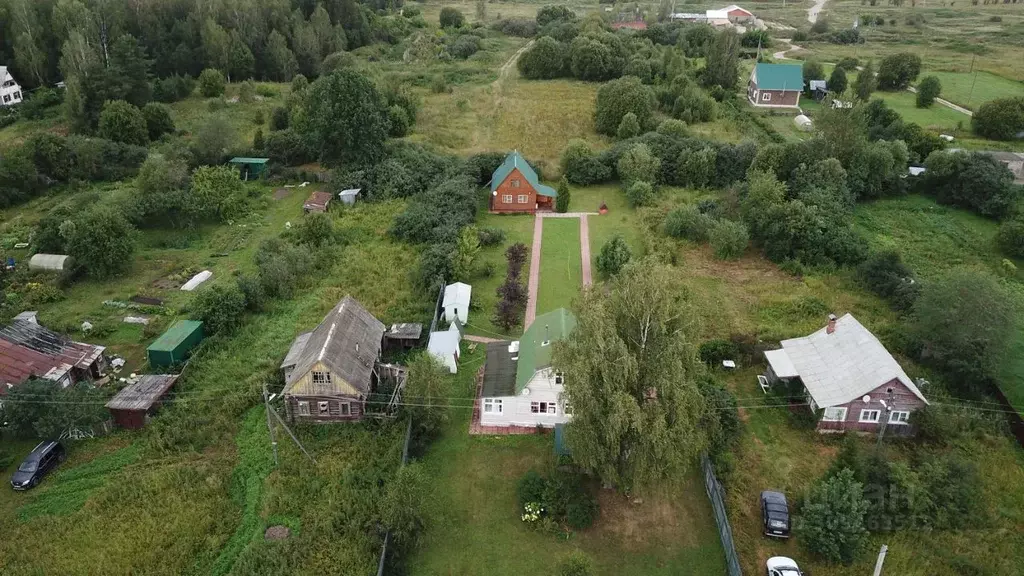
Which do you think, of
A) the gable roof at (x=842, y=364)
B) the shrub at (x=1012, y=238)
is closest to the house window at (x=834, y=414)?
the gable roof at (x=842, y=364)

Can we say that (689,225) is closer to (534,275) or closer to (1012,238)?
(534,275)

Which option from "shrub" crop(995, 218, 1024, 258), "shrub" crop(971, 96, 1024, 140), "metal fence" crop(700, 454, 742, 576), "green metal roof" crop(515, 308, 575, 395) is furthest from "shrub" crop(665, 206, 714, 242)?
"shrub" crop(971, 96, 1024, 140)

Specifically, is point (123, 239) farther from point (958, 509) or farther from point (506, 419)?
point (958, 509)

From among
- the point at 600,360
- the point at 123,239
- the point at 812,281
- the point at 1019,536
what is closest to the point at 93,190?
the point at 123,239

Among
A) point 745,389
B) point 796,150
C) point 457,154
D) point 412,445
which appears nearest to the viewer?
point 412,445

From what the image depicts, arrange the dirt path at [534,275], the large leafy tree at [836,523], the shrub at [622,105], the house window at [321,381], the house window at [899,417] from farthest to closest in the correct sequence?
the shrub at [622,105] → the dirt path at [534,275] → the house window at [321,381] → the house window at [899,417] → the large leafy tree at [836,523]

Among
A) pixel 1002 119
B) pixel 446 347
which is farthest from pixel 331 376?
pixel 1002 119

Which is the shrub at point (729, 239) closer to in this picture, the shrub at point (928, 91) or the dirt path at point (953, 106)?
the shrub at point (928, 91)
